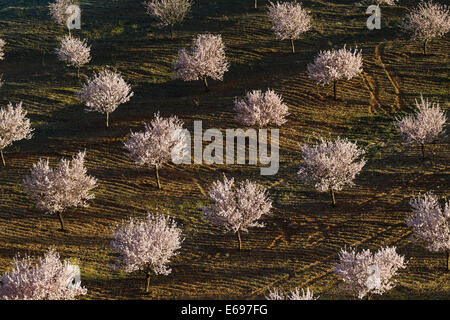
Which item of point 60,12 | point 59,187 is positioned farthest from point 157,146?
point 60,12

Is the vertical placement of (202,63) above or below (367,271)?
above

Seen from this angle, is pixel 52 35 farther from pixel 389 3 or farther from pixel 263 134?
pixel 389 3

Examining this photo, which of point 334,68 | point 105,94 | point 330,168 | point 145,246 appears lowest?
point 145,246

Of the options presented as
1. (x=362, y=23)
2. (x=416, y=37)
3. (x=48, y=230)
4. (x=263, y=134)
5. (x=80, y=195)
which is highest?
(x=362, y=23)

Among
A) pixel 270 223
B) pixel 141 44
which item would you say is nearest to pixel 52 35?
pixel 141 44

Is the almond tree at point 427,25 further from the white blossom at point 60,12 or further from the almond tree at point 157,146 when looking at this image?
the white blossom at point 60,12

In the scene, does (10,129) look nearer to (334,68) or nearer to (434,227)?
(334,68)
